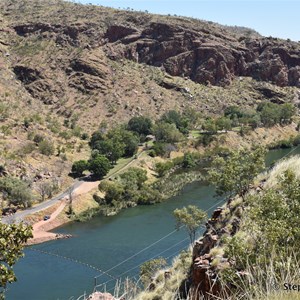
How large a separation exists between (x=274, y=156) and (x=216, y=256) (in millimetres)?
76216

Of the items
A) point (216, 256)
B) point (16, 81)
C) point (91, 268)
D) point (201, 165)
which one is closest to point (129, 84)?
point (16, 81)

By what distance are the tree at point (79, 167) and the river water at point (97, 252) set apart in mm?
12972

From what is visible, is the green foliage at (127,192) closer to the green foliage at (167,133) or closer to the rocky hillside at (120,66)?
the rocky hillside at (120,66)

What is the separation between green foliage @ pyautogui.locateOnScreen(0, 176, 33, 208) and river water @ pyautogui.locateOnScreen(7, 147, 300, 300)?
7153mm

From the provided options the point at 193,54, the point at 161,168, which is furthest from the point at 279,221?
the point at 193,54

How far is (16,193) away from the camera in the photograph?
187 ft

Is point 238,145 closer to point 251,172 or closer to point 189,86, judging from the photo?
point 189,86

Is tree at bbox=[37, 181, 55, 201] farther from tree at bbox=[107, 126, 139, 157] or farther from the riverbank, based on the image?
tree at bbox=[107, 126, 139, 157]

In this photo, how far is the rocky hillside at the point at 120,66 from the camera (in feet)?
330

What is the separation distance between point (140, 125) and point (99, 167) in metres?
Result: 25.5

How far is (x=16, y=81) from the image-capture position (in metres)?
102

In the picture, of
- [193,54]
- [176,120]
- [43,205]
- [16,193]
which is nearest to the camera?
[16,193]

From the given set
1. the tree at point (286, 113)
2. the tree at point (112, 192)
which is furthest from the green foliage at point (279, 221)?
the tree at point (286, 113)

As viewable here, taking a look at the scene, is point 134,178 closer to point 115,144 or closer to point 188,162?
point 115,144
